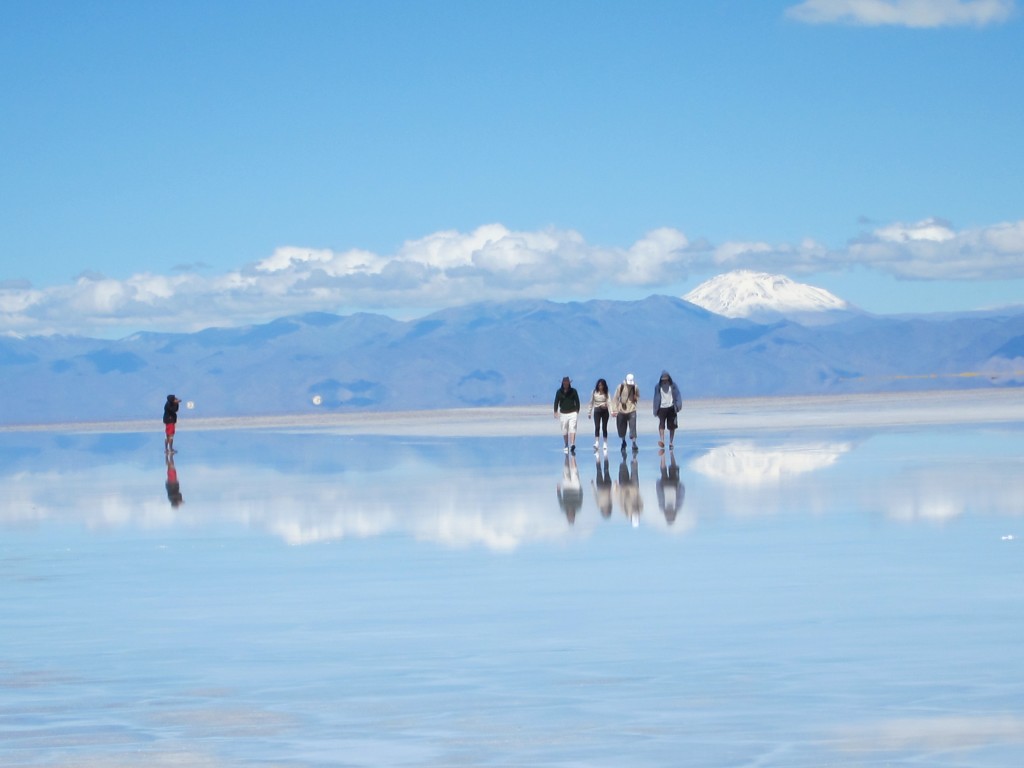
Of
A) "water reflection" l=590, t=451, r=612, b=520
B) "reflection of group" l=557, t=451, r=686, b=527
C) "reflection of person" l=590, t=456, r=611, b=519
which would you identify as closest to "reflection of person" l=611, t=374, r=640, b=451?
"water reflection" l=590, t=451, r=612, b=520

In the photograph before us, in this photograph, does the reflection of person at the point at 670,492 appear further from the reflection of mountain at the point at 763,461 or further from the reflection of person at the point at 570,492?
the reflection of person at the point at 570,492

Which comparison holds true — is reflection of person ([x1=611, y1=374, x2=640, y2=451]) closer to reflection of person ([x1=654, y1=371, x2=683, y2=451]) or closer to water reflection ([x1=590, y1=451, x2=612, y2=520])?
reflection of person ([x1=654, y1=371, x2=683, y2=451])

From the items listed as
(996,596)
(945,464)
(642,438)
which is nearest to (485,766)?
(996,596)

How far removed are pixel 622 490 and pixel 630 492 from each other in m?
0.55

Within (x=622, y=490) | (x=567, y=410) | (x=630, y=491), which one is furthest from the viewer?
(x=567, y=410)

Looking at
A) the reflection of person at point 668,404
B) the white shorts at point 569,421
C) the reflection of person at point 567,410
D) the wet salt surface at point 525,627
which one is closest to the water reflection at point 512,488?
the wet salt surface at point 525,627

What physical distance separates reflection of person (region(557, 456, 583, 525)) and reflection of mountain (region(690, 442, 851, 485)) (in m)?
2.34

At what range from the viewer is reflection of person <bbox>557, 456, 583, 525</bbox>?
22266mm

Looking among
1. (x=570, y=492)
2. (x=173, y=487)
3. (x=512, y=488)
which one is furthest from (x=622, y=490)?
(x=173, y=487)

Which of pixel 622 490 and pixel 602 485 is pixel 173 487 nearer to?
pixel 602 485

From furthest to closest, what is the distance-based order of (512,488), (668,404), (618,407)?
(618,407)
(668,404)
(512,488)

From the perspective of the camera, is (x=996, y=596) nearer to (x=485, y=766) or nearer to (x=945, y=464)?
(x=485, y=766)

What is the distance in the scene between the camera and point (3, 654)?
38.0ft

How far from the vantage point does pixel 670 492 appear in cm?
2522
